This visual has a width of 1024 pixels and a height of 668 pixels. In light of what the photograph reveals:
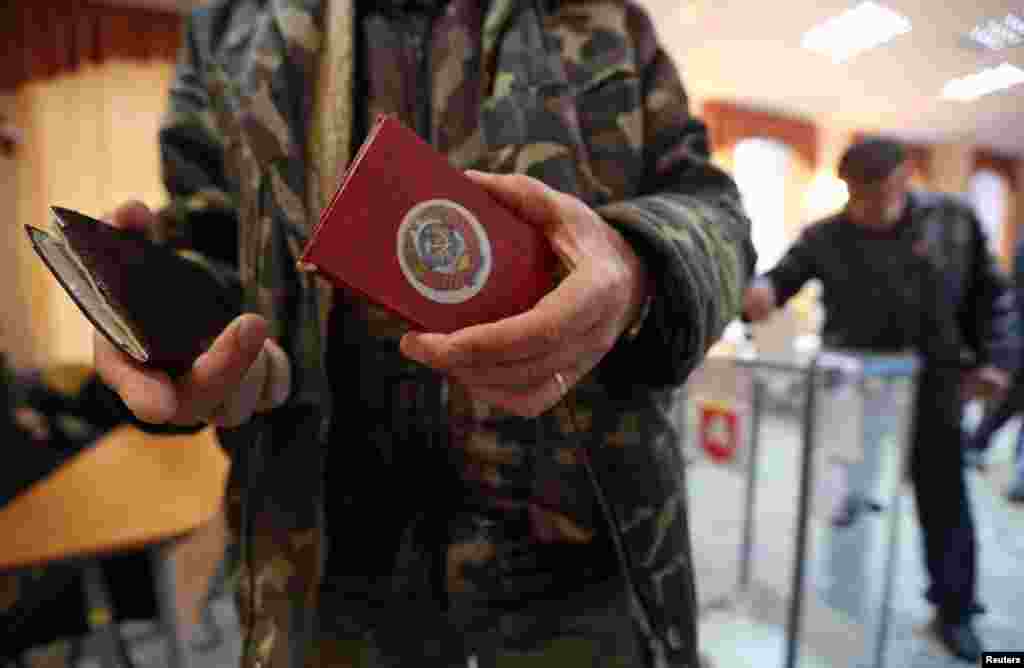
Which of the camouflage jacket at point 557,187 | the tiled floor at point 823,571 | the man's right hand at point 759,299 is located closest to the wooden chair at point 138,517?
the tiled floor at point 823,571

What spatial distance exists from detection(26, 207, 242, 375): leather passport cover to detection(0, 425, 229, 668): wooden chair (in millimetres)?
610

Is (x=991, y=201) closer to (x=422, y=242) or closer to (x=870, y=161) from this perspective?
(x=870, y=161)

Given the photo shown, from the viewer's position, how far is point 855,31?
0.32 meters

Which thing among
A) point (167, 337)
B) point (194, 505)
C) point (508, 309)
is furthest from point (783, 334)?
point (194, 505)

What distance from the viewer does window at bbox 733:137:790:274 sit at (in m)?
0.39

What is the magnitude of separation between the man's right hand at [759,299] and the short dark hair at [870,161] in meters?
0.10


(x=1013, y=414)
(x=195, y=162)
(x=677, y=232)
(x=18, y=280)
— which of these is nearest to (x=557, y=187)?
(x=677, y=232)

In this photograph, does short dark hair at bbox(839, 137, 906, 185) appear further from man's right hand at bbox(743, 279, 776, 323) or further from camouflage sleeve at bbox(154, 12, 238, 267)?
camouflage sleeve at bbox(154, 12, 238, 267)

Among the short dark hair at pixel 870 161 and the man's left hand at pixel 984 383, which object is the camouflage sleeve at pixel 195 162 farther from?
the man's left hand at pixel 984 383

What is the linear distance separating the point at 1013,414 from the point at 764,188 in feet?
0.90

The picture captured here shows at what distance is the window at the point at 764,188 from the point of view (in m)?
0.39

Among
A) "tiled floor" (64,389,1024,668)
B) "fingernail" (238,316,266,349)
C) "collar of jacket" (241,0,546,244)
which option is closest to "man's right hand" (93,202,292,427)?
"fingernail" (238,316,266,349)

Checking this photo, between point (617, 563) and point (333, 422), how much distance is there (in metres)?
0.23

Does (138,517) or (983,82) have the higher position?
(983,82)
